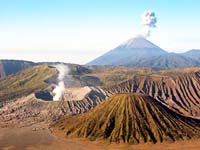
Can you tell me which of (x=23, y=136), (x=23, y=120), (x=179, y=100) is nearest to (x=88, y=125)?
(x=23, y=136)

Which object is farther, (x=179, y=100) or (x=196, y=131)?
(x=179, y=100)

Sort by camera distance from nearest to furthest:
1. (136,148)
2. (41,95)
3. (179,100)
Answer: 1. (136,148)
2. (41,95)
3. (179,100)

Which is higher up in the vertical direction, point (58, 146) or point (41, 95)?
point (41, 95)

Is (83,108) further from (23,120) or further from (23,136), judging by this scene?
(23,136)

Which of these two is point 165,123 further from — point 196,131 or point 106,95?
point 106,95

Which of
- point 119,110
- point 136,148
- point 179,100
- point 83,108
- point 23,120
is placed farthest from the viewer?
point 179,100

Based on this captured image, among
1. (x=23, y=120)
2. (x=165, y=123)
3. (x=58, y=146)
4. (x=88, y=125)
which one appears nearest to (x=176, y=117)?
(x=165, y=123)
